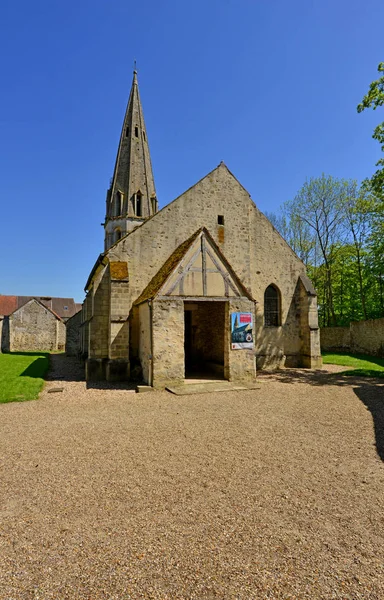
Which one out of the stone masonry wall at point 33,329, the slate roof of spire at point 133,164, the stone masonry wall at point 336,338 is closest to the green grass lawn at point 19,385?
the slate roof of spire at point 133,164

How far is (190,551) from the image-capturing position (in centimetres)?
324

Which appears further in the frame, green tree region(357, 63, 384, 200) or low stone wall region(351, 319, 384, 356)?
low stone wall region(351, 319, 384, 356)

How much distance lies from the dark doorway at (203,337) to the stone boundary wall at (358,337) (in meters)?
13.6

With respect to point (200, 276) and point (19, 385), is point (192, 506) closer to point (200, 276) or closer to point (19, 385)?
point (200, 276)

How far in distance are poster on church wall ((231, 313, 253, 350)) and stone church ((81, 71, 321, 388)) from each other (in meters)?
0.04

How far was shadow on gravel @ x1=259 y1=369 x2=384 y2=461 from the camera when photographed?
24.9 ft

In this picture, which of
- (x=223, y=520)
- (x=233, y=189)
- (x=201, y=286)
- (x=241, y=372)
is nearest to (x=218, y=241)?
(x=233, y=189)

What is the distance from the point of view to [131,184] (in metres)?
28.5

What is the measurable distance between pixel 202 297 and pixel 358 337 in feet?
63.1

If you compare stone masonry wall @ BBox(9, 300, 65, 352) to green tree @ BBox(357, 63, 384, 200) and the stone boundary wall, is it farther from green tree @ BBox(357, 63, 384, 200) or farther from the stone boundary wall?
green tree @ BBox(357, 63, 384, 200)

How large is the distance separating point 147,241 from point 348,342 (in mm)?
21172

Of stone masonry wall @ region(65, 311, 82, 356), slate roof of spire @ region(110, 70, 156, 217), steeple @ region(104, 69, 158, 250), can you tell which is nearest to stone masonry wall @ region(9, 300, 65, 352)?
stone masonry wall @ region(65, 311, 82, 356)

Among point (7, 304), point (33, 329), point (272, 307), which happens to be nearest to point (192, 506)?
point (272, 307)

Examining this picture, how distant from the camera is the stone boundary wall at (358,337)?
23131mm
